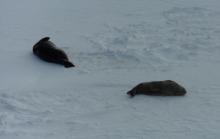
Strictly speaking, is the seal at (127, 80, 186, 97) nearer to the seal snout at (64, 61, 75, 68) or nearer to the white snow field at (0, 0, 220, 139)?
the white snow field at (0, 0, 220, 139)

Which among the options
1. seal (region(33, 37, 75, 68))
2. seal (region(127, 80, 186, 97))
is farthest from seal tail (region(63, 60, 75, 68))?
seal (region(127, 80, 186, 97))

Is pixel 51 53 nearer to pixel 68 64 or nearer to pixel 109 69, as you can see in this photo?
pixel 68 64

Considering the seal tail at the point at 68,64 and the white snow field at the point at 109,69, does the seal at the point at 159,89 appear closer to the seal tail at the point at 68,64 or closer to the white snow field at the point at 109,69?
the white snow field at the point at 109,69

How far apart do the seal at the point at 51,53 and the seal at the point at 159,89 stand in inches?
55.4

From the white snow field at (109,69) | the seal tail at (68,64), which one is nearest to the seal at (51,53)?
the seal tail at (68,64)

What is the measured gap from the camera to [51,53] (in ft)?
27.0

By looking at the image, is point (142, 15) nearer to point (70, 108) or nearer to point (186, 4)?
point (186, 4)

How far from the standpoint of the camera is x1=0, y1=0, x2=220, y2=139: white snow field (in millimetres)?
6398

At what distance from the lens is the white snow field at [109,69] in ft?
21.0

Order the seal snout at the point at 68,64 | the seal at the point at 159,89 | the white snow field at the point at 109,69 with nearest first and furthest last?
the white snow field at the point at 109,69 → the seal at the point at 159,89 → the seal snout at the point at 68,64

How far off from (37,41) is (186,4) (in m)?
3.57

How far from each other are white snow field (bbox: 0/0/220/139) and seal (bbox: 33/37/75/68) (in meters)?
0.10

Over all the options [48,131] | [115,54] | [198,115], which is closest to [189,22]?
[115,54]

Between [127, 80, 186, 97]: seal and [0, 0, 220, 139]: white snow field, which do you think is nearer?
[0, 0, 220, 139]: white snow field
